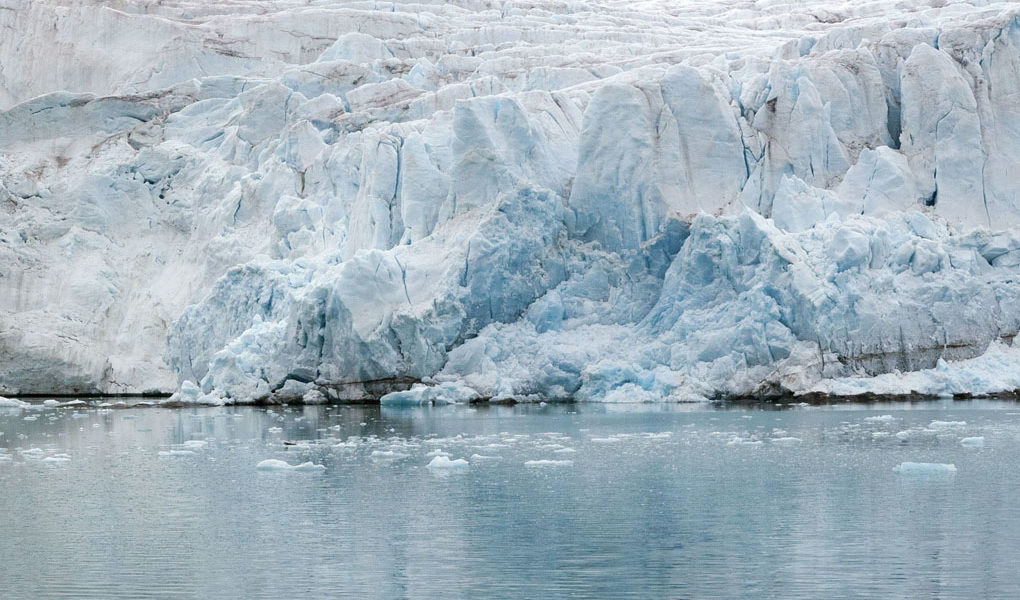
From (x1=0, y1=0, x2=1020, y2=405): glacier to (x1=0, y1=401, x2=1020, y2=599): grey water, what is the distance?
13.0 ft

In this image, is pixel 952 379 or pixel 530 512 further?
pixel 952 379

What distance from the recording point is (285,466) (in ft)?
44.4

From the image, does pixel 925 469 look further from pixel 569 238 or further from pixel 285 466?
pixel 569 238

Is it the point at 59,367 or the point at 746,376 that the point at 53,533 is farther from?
the point at 59,367

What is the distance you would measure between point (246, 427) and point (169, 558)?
34.5 ft

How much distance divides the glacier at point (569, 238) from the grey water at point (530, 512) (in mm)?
3968

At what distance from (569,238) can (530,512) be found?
552 inches

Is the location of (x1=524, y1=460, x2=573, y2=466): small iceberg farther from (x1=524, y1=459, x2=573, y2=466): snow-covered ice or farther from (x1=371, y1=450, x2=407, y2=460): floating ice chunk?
(x1=371, y1=450, x2=407, y2=460): floating ice chunk

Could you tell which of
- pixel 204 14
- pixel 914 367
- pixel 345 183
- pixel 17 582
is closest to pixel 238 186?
pixel 345 183

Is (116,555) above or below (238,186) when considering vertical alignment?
below

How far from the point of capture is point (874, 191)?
23.3 meters

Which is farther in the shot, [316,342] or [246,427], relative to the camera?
[316,342]

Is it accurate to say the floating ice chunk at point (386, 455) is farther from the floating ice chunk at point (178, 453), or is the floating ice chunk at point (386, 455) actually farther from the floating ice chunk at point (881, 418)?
the floating ice chunk at point (881, 418)

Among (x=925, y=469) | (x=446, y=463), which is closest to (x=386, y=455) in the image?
(x=446, y=463)
